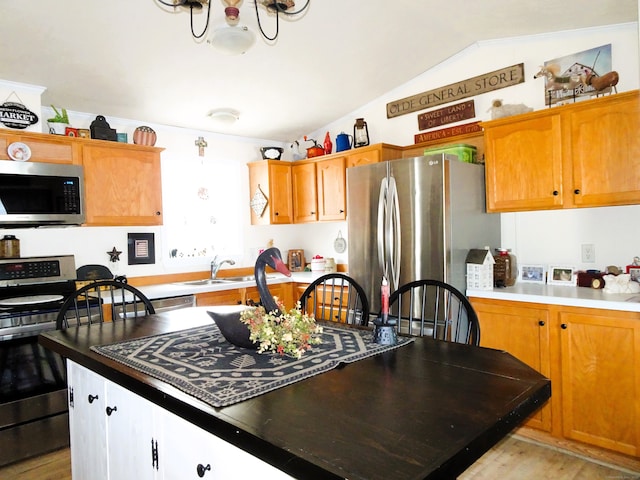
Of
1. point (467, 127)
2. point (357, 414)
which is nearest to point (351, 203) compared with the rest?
point (467, 127)

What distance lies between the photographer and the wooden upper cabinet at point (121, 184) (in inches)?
130

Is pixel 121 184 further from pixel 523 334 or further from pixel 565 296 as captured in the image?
pixel 565 296

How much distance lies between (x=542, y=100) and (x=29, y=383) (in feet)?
12.3

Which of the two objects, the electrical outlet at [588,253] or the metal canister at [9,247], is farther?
the metal canister at [9,247]

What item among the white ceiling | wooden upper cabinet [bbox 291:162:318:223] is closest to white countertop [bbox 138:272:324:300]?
wooden upper cabinet [bbox 291:162:318:223]

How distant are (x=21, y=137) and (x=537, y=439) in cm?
381

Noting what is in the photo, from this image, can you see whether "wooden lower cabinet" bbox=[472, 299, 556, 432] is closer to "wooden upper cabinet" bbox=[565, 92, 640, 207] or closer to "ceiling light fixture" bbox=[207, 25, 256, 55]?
"wooden upper cabinet" bbox=[565, 92, 640, 207]

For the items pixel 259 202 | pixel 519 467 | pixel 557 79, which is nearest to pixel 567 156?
pixel 557 79

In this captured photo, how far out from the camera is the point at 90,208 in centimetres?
329

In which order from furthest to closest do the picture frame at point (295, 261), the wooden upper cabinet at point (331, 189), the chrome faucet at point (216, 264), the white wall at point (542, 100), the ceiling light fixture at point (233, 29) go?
the picture frame at point (295, 261) < the chrome faucet at point (216, 264) < the wooden upper cabinet at point (331, 189) < the white wall at point (542, 100) < the ceiling light fixture at point (233, 29)

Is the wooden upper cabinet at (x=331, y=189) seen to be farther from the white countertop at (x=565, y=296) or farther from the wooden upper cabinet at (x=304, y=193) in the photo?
the white countertop at (x=565, y=296)

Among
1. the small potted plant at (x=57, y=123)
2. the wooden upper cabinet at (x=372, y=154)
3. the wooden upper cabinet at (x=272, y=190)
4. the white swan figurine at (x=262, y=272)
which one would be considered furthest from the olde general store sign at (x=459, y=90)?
the small potted plant at (x=57, y=123)

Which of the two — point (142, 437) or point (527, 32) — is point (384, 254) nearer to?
point (527, 32)

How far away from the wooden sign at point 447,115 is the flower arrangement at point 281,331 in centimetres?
264
